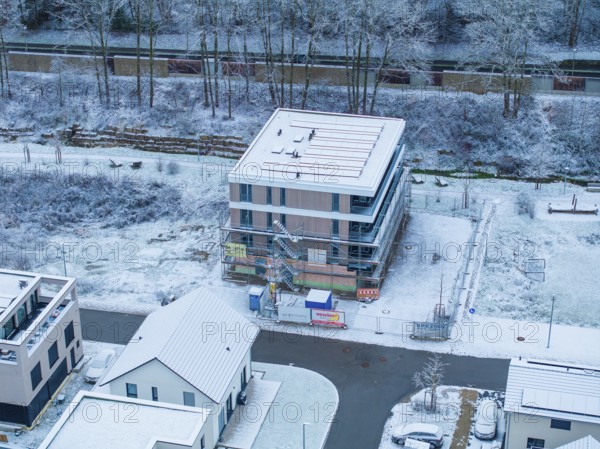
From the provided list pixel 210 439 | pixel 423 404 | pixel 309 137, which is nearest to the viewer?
pixel 210 439

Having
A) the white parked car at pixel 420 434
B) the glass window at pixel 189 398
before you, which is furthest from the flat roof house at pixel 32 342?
the white parked car at pixel 420 434

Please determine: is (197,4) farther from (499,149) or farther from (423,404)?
(423,404)

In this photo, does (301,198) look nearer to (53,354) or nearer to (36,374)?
(53,354)

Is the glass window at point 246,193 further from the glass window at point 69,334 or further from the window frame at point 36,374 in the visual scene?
the window frame at point 36,374

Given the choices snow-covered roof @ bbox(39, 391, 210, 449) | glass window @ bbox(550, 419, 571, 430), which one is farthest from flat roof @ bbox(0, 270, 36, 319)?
glass window @ bbox(550, 419, 571, 430)

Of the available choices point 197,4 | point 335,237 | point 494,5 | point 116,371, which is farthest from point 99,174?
point 494,5

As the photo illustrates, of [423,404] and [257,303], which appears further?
[257,303]
